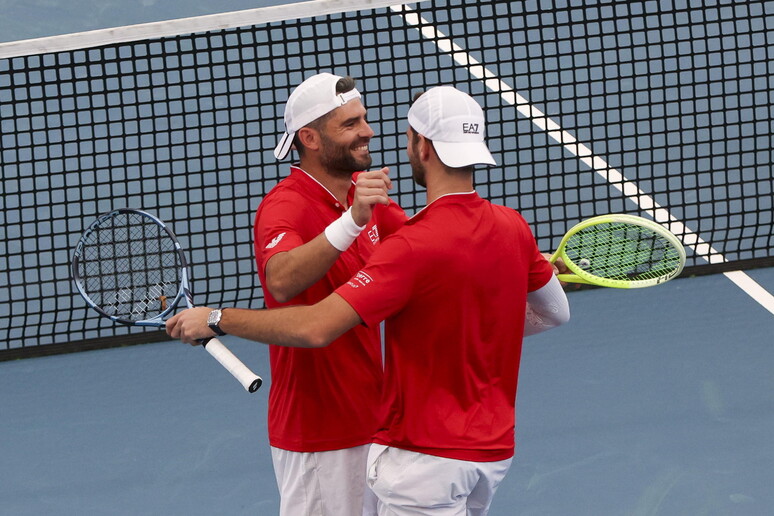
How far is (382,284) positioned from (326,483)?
1.03 meters

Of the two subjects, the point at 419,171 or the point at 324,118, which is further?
the point at 324,118

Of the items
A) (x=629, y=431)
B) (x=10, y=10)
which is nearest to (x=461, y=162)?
(x=629, y=431)

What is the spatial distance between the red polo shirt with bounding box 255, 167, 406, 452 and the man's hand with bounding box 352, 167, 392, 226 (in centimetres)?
44

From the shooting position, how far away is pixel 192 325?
3.80m

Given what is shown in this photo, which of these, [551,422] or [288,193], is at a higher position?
[288,193]

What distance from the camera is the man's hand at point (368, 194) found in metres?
3.55

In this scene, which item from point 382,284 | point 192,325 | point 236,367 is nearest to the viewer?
point 382,284

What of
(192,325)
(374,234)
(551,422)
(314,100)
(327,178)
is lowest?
(551,422)

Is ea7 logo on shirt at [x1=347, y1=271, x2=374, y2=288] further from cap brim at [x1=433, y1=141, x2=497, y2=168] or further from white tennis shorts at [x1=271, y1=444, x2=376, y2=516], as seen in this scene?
white tennis shorts at [x1=271, y1=444, x2=376, y2=516]

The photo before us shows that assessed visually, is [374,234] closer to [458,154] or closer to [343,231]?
[343,231]

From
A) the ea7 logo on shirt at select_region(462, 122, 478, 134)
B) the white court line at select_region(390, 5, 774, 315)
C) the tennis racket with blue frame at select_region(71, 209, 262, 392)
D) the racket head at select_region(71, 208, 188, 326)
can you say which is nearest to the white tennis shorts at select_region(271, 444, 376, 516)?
the ea7 logo on shirt at select_region(462, 122, 478, 134)

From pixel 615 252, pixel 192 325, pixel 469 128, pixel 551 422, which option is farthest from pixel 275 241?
pixel 551 422

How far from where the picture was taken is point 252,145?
367 inches

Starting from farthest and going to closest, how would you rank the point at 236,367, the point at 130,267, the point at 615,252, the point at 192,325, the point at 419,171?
the point at 130,267
the point at 615,252
the point at 236,367
the point at 192,325
the point at 419,171
